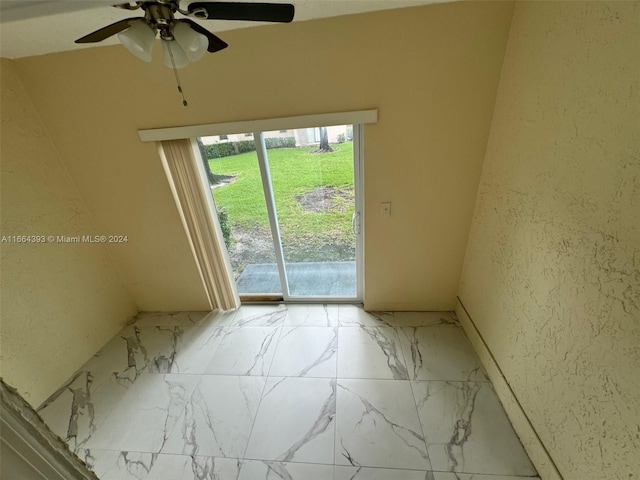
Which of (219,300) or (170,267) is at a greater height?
(170,267)

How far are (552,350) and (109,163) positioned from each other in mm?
2939

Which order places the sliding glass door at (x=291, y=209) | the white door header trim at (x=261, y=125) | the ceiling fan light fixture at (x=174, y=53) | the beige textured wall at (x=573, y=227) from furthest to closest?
the sliding glass door at (x=291, y=209) < the white door header trim at (x=261, y=125) < the ceiling fan light fixture at (x=174, y=53) < the beige textured wall at (x=573, y=227)

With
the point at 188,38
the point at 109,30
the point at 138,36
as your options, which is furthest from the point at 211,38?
the point at 109,30

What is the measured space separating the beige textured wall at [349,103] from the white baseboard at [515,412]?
1.69ft

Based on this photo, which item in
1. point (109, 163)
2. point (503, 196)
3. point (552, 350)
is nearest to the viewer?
point (552, 350)

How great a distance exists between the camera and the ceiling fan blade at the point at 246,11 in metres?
0.88

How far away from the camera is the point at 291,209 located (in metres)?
2.15

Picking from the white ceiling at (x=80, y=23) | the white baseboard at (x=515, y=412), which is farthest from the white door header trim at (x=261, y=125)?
the white baseboard at (x=515, y=412)

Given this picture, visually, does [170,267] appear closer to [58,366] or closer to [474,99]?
[58,366]

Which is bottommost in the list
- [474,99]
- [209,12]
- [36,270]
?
[36,270]

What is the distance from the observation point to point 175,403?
5.55 ft

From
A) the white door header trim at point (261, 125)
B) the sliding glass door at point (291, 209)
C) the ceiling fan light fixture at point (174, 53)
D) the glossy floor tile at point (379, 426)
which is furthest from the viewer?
the sliding glass door at point (291, 209)

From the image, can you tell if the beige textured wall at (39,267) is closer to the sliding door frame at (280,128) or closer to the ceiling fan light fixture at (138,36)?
the sliding door frame at (280,128)

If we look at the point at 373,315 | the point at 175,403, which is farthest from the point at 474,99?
the point at 175,403
